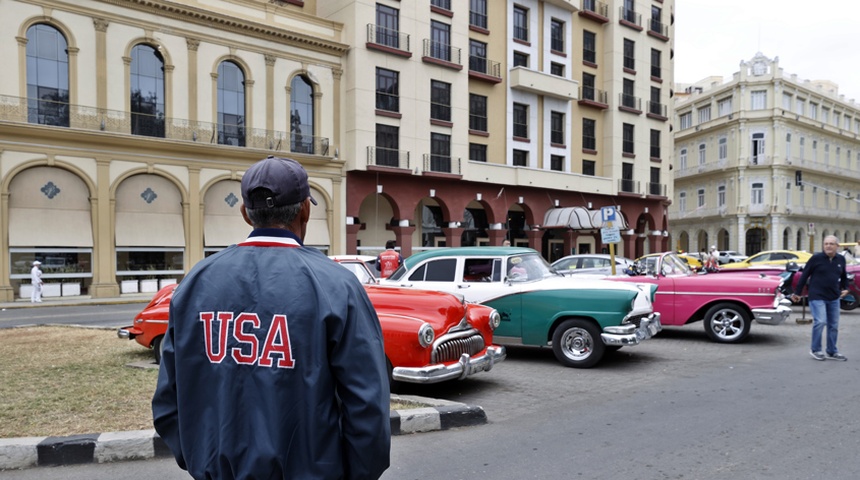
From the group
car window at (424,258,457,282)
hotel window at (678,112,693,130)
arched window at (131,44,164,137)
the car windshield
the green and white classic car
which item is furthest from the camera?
hotel window at (678,112,693,130)

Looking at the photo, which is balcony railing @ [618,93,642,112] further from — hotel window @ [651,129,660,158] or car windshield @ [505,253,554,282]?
car windshield @ [505,253,554,282]

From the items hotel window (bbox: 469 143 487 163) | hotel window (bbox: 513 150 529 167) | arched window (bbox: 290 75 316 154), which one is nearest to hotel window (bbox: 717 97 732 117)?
hotel window (bbox: 513 150 529 167)

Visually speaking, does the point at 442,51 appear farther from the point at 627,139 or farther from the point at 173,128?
the point at 627,139

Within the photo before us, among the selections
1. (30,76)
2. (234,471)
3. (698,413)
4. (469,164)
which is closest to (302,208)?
(234,471)

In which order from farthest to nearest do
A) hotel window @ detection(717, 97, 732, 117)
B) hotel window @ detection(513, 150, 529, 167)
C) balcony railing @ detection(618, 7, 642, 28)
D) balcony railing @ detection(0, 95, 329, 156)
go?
hotel window @ detection(717, 97, 732, 117), balcony railing @ detection(618, 7, 642, 28), hotel window @ detection(513, 150, 529, 167), balcony railing @ detection(0, 95, 329, 156)

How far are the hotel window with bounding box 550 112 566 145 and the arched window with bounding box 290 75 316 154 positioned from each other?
15.1m

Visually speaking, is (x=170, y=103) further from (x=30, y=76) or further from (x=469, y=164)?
(x=469, y=164)

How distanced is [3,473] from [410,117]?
86.4ft

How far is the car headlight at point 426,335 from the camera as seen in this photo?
6.75 metres

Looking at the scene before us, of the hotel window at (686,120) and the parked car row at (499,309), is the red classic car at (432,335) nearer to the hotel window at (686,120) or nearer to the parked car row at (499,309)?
the parked car row at (499,309)

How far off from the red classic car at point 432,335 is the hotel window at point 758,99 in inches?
2341

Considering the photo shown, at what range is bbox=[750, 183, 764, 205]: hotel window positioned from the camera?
58406mm

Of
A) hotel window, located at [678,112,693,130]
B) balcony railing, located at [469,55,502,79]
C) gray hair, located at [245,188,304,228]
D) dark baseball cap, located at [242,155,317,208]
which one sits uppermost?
hotel window, located at [678,112,693,130]

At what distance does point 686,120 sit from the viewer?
217 feet
